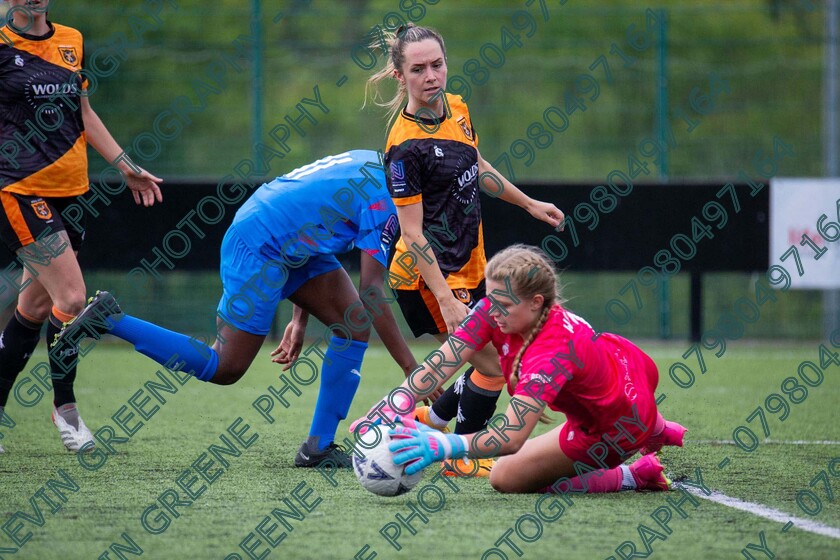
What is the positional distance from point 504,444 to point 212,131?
25.8ft

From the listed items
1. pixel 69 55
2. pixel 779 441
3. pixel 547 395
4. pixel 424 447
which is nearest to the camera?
pixel 424 447

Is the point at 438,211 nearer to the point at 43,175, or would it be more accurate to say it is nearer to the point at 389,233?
the point at 389,233

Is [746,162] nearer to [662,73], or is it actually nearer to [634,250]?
[662,73]

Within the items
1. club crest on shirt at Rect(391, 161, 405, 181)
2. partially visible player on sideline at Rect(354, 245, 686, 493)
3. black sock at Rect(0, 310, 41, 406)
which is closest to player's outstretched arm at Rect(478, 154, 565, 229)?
club crest on shirt at Rect(391, 161, 405, 181)

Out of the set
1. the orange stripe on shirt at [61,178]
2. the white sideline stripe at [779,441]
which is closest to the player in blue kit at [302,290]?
the orange stripe on shirt at [61,178]

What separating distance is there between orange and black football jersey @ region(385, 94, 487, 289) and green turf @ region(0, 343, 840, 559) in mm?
832

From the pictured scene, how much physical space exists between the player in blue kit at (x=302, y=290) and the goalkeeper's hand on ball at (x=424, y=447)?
1.11m

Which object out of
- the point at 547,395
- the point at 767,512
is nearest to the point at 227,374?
the point at 547,395

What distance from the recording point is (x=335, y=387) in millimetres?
4312

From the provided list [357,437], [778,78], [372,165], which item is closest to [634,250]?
[778,78]

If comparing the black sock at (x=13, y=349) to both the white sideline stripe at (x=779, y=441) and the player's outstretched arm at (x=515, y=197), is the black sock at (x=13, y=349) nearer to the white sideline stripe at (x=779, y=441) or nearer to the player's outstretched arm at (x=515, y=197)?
the player's outstretched arm at (x=515, y=197)

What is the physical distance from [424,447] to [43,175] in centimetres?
238

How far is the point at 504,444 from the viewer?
3.14m

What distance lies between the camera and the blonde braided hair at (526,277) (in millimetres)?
3332
